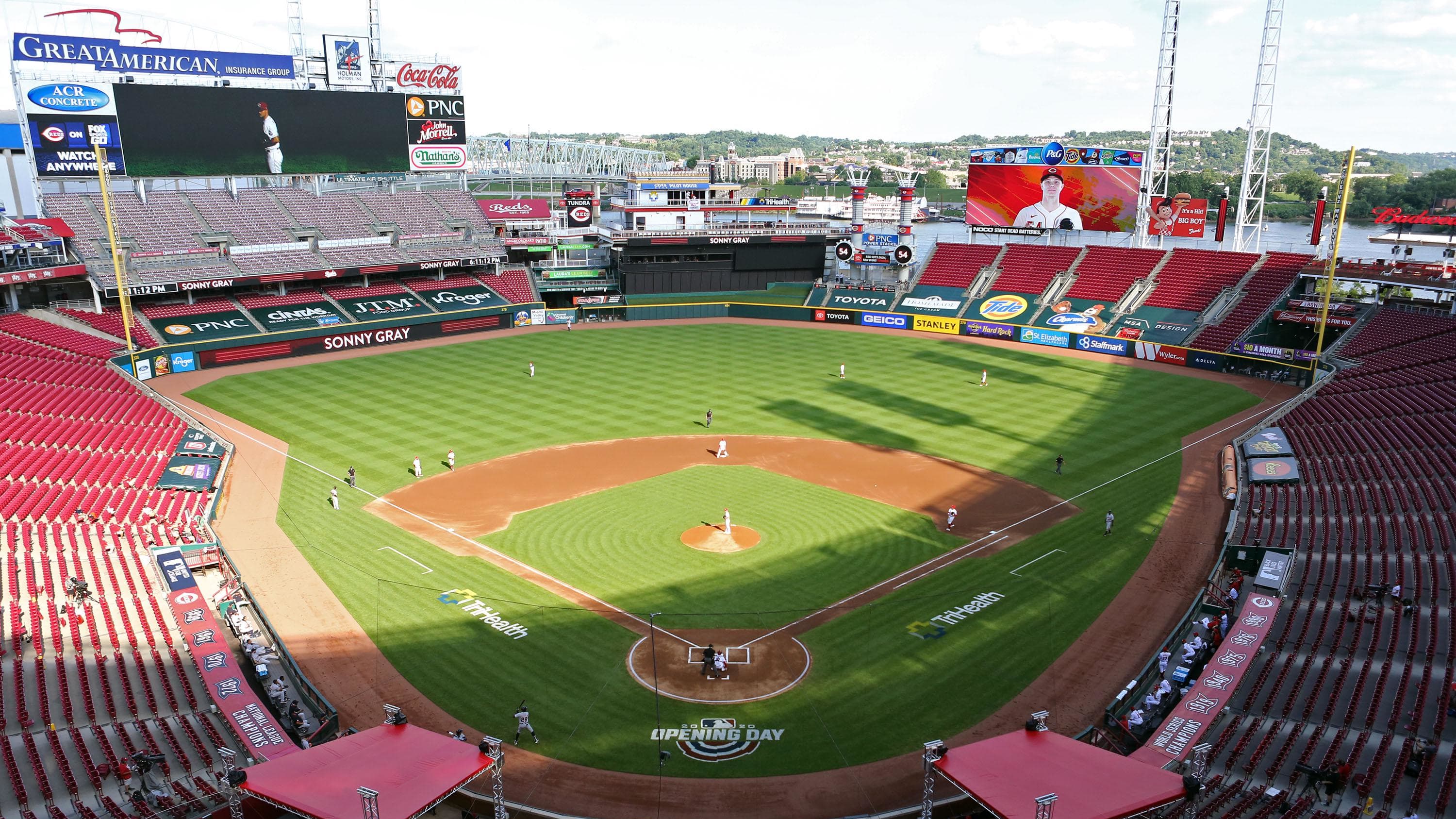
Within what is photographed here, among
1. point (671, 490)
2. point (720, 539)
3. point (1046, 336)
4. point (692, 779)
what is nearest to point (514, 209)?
point (1046, 336)

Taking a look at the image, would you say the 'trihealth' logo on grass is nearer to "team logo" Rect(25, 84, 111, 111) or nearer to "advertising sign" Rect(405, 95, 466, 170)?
"advertising sign" Rect(405, 95, 466, 170)

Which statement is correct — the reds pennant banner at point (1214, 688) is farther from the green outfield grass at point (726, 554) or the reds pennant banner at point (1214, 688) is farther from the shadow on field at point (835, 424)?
the shadow on field at point (835, 424)

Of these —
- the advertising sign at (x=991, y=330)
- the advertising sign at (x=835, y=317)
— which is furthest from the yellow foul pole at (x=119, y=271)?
the advertising sign at (x=991, y=330)

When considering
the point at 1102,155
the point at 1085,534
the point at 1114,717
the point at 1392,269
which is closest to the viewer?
the point at 1114,717

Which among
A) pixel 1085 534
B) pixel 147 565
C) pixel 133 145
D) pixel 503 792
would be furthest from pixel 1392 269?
pixel 133 145

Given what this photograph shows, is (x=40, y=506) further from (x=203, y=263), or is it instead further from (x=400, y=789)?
(x=203, y=263)

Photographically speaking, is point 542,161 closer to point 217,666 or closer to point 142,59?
point 142,59
